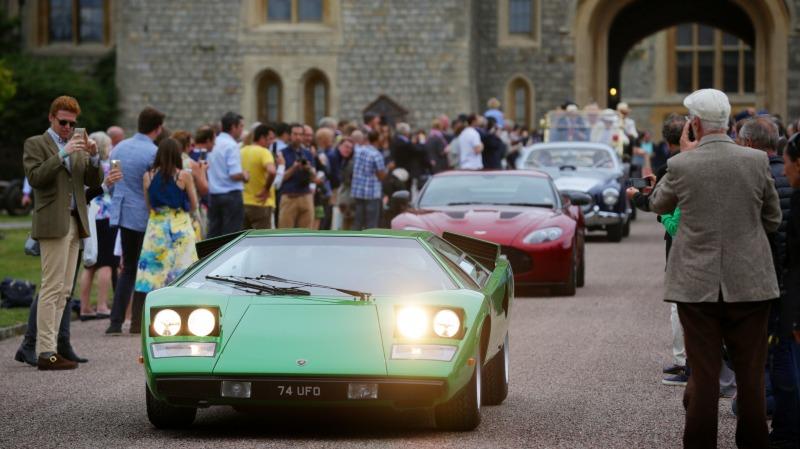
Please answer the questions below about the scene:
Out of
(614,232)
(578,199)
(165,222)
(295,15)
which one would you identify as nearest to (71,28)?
(295,15)

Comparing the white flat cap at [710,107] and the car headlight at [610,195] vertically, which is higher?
the white flat cap at [710,107]

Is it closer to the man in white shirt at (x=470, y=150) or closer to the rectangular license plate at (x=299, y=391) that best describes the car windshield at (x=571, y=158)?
the man in white shirt at (x=470, y=150)

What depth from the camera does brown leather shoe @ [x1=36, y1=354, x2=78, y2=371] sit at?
10.8 meters

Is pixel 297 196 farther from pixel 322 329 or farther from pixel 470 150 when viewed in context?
pixel 322 329

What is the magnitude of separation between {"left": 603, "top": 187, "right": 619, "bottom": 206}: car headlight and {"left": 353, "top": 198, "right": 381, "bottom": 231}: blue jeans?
4.63 meters

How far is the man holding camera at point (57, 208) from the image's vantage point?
10797 millimetres

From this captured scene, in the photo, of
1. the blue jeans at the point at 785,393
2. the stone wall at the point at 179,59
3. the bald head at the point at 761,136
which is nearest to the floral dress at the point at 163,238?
the bald head at the point at 761,136

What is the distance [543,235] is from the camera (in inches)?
629

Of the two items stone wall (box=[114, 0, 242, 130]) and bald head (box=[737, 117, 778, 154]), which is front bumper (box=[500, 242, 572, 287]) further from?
stone wall (box=[114, 0, 242, 130])

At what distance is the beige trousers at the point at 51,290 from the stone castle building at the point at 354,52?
26319mm

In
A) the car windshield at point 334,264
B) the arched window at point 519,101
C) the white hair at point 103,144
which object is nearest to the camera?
the car windshield at point 334,264

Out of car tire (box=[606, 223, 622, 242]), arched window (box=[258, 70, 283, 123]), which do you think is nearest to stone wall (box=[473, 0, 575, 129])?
arched window (box=[258, 70, 283, 123])

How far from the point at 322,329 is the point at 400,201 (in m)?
9.27

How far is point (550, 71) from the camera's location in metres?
41.0
